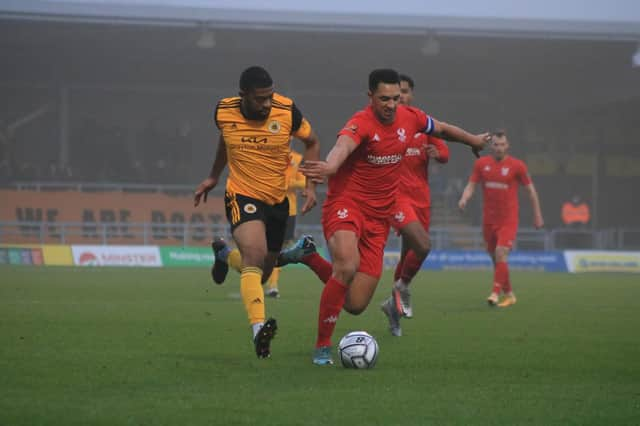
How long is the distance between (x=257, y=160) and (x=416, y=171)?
11.6 ft

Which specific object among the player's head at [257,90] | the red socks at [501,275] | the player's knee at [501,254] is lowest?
the red socks at [501,275]

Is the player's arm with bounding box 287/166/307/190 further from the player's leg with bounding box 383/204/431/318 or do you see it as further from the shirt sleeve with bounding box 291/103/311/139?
the shirt sleeve with bounding box 291/103/311/139

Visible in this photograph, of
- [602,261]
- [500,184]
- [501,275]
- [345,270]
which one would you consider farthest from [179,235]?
[345,270]

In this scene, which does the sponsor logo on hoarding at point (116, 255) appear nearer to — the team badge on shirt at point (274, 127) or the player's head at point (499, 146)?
the player's head at point (499, 146)

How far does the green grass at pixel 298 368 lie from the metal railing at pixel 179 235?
1613cm

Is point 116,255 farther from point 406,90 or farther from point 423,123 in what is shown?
point 423,123

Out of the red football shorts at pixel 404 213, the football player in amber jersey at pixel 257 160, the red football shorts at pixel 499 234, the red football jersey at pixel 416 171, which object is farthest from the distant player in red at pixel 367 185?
the red football shorts at pixel 499 234

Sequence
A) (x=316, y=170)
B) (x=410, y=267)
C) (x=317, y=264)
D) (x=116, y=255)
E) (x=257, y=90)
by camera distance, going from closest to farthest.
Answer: (x=316, y=170) → (x=257, y=90) → (x=317, y=264) → (x=410, y=267) → (x=116, y=255)

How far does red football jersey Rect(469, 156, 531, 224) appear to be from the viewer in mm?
16297

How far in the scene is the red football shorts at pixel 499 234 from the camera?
52.8 ft

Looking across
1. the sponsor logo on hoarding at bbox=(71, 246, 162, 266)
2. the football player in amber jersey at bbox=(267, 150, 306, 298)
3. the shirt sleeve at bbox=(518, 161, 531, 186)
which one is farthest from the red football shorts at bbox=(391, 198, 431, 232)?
the sponsor logo on hoarding at bbox=(71, 246, 162, 266)

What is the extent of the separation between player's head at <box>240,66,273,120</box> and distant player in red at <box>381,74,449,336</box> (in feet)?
9.63

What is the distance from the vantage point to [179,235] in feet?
107

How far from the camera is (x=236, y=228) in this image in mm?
8961
